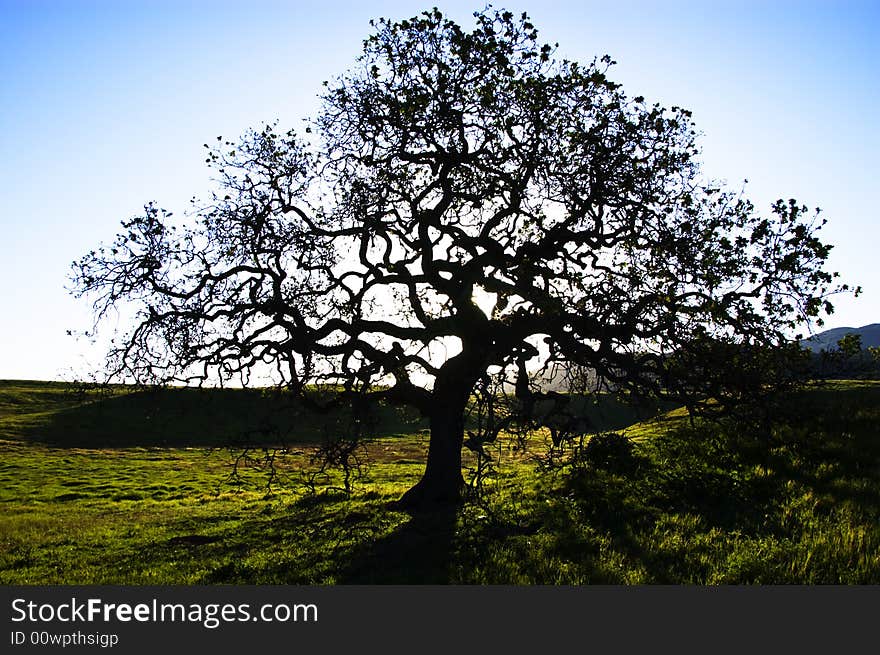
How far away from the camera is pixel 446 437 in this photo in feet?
68.8

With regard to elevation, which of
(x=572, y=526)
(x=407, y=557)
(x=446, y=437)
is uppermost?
(x=446, y=437)

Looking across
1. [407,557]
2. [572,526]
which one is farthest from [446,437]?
[407,557]

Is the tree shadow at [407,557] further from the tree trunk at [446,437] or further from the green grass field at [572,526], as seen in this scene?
the tree trunk at [446,437]

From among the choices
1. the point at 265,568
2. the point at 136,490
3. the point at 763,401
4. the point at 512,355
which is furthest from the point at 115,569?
the point at 136,490

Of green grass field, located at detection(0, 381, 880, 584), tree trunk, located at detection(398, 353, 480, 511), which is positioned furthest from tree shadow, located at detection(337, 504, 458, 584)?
tree trunk, located at detection(398, 353, 480, 511)

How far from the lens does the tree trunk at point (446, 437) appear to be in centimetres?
2047

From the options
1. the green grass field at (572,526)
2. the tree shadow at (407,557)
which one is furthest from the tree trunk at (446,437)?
the tree shadow at (407,557)

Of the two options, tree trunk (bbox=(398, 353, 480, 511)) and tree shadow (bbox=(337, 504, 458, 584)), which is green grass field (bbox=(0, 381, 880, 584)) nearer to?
tree shadow (bbox=(337, 504, 458, 584))

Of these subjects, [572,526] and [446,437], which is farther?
[446,437]

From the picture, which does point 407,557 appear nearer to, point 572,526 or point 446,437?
point 572,526

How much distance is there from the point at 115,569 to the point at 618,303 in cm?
1443

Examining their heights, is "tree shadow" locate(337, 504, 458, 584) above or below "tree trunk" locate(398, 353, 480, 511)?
below

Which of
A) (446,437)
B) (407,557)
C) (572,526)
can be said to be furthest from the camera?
(446,437)

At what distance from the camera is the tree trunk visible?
20.5m
